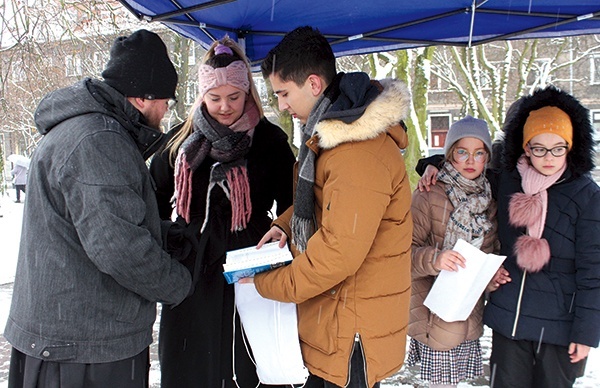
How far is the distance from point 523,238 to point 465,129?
677mm

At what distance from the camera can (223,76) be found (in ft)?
8.95

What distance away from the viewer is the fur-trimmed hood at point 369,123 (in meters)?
1.89

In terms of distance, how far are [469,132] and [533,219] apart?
0.59 metres

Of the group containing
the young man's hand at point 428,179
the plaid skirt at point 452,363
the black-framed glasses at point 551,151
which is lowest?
the plaid skirt at point 452,363

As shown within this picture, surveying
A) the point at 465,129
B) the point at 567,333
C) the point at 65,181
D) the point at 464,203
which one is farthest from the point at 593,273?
the point at 65,181

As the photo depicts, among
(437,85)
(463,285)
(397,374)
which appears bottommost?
(397,374)

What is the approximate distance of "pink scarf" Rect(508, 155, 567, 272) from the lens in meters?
2.48

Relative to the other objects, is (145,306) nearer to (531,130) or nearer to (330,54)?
(330,54)

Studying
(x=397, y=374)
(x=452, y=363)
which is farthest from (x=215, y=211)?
(x=397, y=374)

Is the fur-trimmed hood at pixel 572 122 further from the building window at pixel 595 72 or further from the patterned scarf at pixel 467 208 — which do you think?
the building window at pixel 595 72

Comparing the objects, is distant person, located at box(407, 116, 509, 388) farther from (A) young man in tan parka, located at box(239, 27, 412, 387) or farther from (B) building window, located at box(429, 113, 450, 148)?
(B) building window, located at box(429, 113, 450, 148)

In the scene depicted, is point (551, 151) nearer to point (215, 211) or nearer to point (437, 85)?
point (215, 211)

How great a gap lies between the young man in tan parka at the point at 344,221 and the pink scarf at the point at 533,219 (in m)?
0.72

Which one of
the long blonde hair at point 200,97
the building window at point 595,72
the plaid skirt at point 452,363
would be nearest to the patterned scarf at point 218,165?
the long blonde hair at point 200,97
